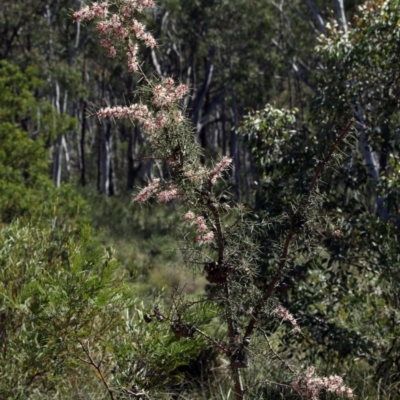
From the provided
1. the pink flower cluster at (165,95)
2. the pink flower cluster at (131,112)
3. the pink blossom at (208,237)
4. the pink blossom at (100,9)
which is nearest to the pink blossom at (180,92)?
the pink flower cluster at (165,95)

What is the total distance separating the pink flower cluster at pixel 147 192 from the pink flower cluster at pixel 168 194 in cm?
6

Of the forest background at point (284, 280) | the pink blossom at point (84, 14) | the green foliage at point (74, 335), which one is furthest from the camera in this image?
the forest background at point (284, 280)

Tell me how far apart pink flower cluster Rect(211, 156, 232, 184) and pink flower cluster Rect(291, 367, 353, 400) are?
0.92 m

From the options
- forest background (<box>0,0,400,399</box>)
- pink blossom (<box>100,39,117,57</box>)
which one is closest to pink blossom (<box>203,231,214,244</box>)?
forest background (<box>0,0,400,399</box>)

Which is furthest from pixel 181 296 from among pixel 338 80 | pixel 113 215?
pixel 113 215

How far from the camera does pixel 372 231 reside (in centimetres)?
548

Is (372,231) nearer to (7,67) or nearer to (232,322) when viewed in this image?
(232,322)

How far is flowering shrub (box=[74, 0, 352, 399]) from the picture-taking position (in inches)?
118

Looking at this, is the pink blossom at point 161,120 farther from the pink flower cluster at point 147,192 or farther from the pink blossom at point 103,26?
the pink blossom at point 103,26

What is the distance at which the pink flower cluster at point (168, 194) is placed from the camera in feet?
9.67

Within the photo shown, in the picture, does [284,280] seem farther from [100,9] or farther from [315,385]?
[100,9]

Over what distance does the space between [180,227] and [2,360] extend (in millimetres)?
1860

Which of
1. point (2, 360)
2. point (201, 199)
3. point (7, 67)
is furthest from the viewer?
point (7, 67)

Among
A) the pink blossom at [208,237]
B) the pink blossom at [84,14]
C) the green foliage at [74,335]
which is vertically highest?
the pink blossom at [84,14]
